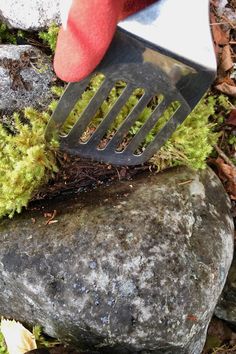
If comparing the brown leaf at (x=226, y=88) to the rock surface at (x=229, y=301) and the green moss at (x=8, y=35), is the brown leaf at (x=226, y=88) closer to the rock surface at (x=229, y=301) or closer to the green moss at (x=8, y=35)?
the rock surface at (x=229, y=301)

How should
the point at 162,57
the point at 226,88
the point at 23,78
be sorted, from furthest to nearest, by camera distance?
the point at 226,88 < the point at 23,78 < the point at 162,57

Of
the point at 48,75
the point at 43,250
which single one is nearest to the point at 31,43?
the point at 48,75

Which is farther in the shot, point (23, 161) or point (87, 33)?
point (23, 161)

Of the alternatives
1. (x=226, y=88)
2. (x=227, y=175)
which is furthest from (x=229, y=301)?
(x=226, y=88)

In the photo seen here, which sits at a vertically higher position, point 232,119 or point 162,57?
point 162,57

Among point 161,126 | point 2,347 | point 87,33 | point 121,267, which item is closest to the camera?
point 87,33

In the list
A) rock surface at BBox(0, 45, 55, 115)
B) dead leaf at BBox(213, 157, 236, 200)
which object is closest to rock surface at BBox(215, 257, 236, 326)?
dead leaf at BBox(213, 157, 236, 200)

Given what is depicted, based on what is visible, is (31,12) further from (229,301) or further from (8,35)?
(229,301)

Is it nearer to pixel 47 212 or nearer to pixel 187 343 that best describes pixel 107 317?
pixel 187 343

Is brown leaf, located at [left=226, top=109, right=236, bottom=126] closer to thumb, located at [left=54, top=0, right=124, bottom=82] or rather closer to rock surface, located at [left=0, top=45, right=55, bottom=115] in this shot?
rock surface, located at [left=0, top=45, right=55, bottom=115]
